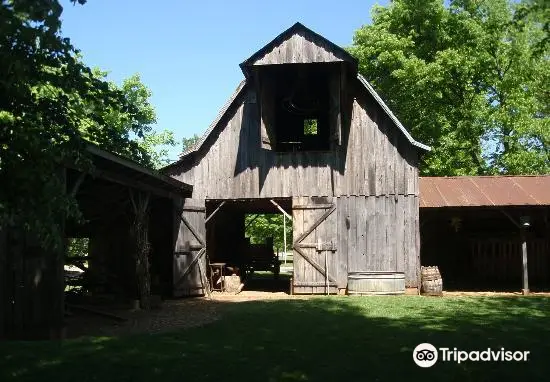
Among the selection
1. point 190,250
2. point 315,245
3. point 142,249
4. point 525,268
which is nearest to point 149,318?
point 142,249

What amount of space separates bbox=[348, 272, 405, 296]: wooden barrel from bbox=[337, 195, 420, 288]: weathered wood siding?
0.21 meters

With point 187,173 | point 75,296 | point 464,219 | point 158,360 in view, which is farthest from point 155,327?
point 464,219

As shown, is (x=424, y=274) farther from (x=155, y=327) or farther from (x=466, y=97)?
(x=466, y=97)

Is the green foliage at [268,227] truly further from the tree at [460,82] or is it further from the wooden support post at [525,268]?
the wooden support post at [525,268]

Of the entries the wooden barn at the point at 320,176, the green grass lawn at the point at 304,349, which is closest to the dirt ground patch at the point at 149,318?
the green grass lawn at the point at 304,349

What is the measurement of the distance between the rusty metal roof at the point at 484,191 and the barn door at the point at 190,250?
22.0ft

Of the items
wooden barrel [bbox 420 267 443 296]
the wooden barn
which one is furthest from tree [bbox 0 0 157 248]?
wooden barrel [bbox 420 267 443 296]

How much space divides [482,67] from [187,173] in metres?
18.5

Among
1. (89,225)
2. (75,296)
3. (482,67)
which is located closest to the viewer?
(75,296)

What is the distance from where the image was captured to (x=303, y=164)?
16.4 m

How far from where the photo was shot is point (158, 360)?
7.23 metres

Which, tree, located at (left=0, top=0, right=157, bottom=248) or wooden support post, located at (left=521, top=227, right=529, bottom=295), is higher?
tree, located at (left=0, top=0, right=157, bottom=248)

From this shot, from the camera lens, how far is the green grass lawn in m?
6.39

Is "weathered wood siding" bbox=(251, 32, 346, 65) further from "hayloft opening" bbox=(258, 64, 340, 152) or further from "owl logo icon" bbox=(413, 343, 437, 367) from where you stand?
"owl logo icon" bbox=(413, 343, 437, 367)
